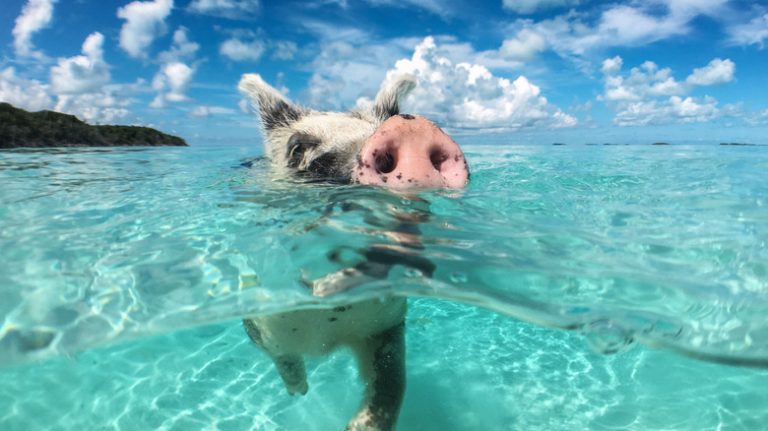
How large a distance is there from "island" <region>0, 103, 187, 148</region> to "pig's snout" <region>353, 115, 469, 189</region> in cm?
2403

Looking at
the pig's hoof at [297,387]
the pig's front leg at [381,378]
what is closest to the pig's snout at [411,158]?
the pig's front leg at [381,378]

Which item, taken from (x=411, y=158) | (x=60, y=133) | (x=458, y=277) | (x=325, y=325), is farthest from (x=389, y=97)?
(x=60, y=133)

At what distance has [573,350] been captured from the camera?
5555 millimetres

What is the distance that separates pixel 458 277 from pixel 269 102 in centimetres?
398

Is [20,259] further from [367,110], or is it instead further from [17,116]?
[17,116]

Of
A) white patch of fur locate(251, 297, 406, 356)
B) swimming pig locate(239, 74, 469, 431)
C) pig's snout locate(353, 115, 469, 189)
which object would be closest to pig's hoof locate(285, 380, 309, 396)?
swimming pig locate(239, 74, 469, 431)

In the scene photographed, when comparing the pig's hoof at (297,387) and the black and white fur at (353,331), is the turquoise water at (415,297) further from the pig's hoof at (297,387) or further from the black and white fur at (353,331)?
the pig's hoof at (297,387)

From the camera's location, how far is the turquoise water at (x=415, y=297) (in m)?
3.22

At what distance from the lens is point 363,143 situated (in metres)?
4.04

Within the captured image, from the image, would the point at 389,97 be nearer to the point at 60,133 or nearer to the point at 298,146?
the point at 298,146

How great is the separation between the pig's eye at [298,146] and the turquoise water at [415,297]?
13.7 inches

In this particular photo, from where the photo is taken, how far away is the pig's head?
10.2ft

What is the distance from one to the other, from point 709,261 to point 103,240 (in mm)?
4608

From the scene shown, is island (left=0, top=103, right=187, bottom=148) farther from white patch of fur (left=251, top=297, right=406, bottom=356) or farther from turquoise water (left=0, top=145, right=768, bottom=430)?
white patch of fur (left=251, top=297, right=406, bottom=356)
